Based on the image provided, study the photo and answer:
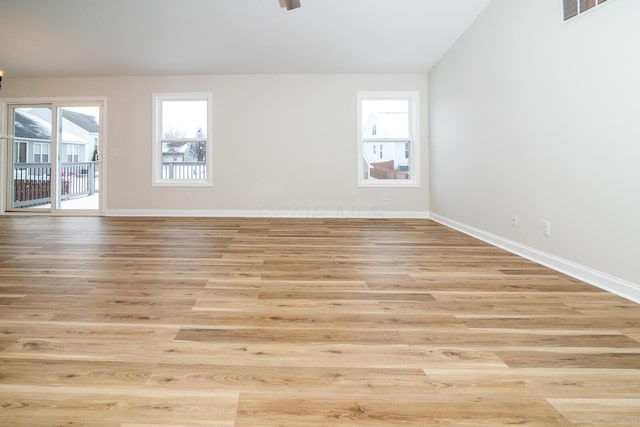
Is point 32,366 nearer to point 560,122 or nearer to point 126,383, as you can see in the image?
point 126,383

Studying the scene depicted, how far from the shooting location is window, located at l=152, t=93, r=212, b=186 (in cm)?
648

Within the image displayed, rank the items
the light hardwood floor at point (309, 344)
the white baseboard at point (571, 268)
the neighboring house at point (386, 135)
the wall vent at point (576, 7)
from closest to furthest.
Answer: the light hardwood floor at point (309, 344) → the white baseboard at point (571, 268) → the wall vent at point (576, 7) → the neighboring house at point (386, 135)

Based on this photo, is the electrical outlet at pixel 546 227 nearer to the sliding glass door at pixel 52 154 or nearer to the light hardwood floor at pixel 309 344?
the light hardwood floor at pixel 309 344

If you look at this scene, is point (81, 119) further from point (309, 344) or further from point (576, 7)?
point (576, 7)

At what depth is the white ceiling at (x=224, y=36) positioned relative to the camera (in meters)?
4.50

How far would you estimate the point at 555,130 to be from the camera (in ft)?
9.55

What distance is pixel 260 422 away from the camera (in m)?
1.02

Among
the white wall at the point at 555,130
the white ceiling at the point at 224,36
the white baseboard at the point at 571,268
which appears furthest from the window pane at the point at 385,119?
the white baseboard at the point at 571,268

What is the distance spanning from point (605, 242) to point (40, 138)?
334 inches

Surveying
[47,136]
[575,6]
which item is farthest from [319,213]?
[47,136]

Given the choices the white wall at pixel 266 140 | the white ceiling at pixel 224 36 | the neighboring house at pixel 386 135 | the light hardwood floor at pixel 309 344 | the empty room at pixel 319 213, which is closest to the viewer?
the light hardwood floor at pixel 309 344

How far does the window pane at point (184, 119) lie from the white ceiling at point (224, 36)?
58 cm

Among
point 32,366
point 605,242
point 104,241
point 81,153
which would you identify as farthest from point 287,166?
point 32,366

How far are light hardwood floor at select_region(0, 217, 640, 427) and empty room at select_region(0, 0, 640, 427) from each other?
0.01m
